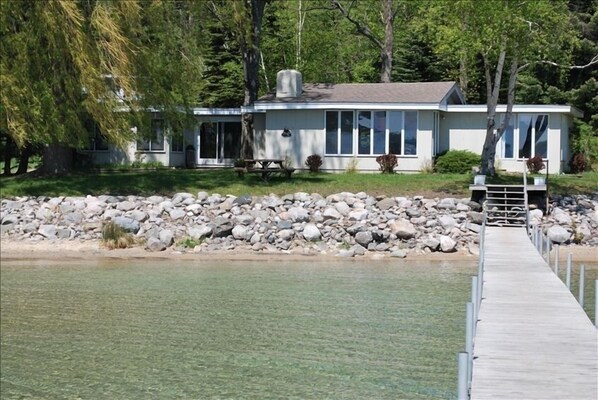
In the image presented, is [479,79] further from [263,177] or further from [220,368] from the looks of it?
[220,368]

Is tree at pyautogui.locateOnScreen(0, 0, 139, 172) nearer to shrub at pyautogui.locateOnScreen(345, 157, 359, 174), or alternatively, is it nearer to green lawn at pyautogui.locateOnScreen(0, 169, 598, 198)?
green lawn at pyautogui.locateOnScreen(0, 169, 598, 198)

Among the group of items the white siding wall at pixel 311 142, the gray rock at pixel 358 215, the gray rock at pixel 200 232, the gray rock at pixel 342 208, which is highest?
the white siding wall at pixel 311 142

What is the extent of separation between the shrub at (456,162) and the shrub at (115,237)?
11.7 m

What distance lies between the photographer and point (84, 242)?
24.6 metres

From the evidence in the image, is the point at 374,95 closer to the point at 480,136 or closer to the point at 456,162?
the point at 456,162

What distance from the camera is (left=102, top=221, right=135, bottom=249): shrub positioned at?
24.2 meters

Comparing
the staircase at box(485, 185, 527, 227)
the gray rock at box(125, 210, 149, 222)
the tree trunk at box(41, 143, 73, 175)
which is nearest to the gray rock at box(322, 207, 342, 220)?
the staircase at box(485, 185, 527, 227)

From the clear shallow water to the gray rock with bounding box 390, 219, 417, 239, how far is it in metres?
2.74

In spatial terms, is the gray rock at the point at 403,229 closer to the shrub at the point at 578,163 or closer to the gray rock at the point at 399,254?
the gray rock at the point at 399,254

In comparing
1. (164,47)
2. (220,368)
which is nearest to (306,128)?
(164,47)

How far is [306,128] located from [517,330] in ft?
73.7

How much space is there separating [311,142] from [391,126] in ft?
9.73

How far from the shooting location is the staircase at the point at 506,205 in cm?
2316

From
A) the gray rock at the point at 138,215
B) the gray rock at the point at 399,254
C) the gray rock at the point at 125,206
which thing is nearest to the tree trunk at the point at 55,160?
the gray rock at the point at 125,206
